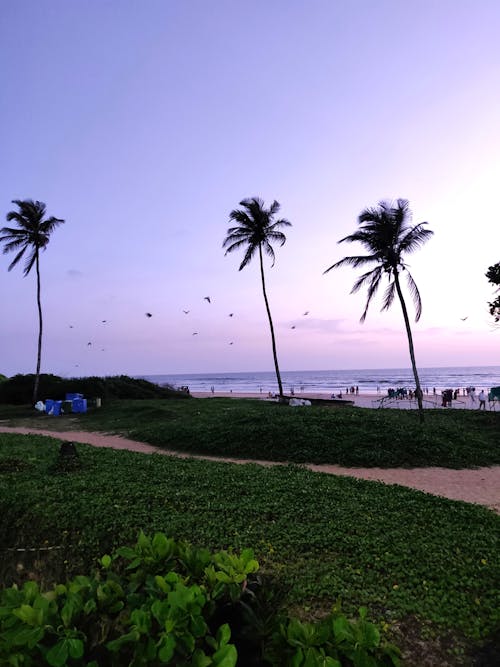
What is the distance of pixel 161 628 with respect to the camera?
1.41m

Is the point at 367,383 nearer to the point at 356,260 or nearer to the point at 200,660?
the point at 356,260

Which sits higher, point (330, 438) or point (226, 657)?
point (226, 657)

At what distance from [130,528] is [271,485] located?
2.81 meters

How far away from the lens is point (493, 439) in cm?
1359

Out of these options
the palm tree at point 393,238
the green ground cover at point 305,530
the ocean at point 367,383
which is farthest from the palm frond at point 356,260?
the ocean at point 367,383

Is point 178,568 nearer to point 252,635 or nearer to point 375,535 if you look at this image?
point 252,635

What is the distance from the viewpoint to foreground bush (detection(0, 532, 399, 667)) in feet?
4.30

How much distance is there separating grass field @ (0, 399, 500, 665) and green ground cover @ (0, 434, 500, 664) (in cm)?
1

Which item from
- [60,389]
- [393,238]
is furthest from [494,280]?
[60,389]

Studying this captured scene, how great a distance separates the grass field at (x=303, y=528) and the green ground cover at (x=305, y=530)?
0.01 meters

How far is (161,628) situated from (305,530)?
160 inches

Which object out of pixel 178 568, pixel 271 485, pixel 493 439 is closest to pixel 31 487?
pixel 271 485

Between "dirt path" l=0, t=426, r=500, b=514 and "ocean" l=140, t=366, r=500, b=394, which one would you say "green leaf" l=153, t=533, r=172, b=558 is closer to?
"dirt path" l=0, t=426, r=500, b=514

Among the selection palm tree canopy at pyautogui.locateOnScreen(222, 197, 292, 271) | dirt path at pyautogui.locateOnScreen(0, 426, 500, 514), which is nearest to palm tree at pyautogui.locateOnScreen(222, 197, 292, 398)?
palm tree canopy at pyautogui.locateOnScreen(222, 197, 292, 271)
